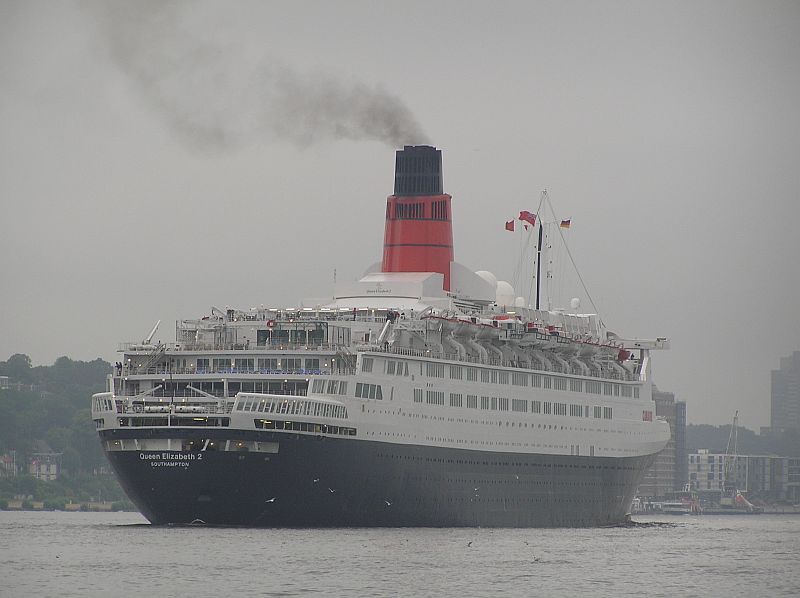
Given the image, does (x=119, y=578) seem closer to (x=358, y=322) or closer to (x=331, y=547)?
(x=331, y=547)

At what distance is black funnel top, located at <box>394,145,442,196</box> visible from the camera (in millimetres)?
121250

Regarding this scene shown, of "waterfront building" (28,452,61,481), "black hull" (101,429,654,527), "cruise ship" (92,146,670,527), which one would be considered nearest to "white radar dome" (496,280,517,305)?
"cruise ship" (92,146,670,527)

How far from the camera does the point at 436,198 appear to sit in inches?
4813

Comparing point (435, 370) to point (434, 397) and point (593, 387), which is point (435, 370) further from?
point (593, 387)

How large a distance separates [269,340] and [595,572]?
26.5 metres

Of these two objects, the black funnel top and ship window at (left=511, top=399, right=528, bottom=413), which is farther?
the black funnel top

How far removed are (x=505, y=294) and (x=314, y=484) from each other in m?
29.3

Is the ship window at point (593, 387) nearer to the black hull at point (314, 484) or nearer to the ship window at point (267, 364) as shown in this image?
the black hull at point (314, 484)

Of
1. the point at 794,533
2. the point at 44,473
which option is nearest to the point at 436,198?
the point at 794,533

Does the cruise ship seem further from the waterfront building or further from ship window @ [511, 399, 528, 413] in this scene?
the waterfront building

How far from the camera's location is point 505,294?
124750 millimetres

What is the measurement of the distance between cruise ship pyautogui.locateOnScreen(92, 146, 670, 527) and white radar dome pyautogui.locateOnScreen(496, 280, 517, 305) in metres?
0.09

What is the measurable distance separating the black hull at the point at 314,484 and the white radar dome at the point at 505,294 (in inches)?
571

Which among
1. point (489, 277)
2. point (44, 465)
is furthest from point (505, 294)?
point (44, 465)
